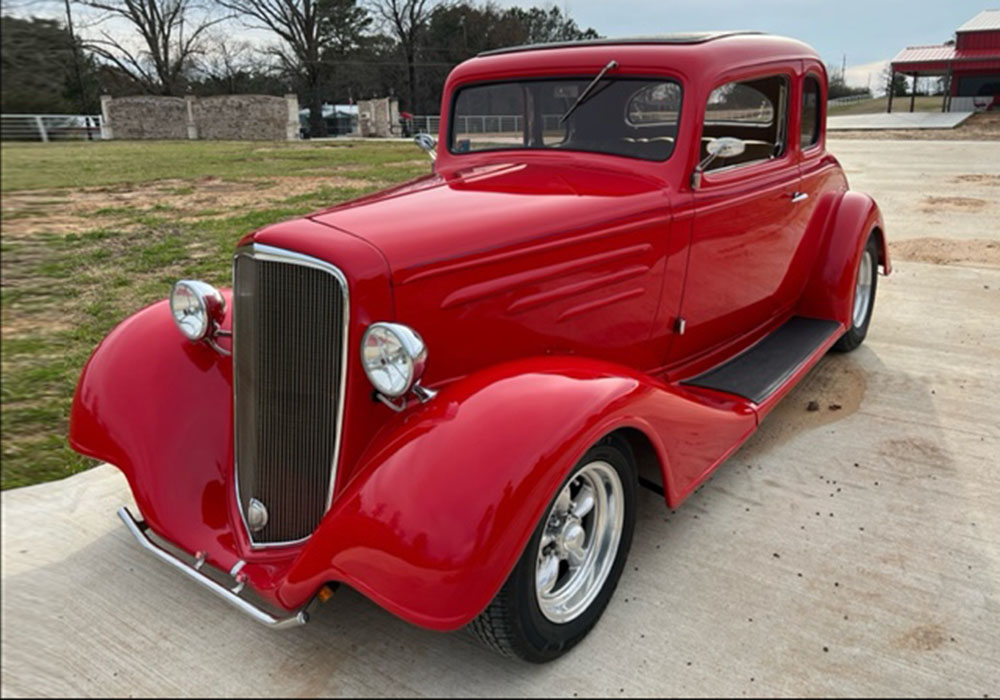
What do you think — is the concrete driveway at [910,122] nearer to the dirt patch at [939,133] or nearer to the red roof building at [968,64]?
the dirt patch at [939,133]

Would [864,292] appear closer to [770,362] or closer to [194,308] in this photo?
[770,362]

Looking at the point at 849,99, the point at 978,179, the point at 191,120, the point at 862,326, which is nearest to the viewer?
the point at 862,326

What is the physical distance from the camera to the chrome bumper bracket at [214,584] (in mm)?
2096

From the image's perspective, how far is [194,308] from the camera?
288 centimetres

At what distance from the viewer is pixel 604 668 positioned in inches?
87.2

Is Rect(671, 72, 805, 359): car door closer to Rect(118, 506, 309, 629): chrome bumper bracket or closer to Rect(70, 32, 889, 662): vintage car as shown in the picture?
Rect(70, 32, 889, 662): vintage car

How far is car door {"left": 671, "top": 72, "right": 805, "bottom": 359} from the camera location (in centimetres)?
341

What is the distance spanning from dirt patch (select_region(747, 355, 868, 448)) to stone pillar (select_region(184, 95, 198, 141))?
3208 cm

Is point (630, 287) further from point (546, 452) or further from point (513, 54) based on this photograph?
point (513, 54)

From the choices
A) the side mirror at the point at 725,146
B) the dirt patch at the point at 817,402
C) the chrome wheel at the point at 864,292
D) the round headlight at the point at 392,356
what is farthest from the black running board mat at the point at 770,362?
the round headlight at the point at 392,356

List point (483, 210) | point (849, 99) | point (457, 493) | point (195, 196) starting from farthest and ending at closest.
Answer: point (849, 99)
point (195, 196)
point (483, 210)
point (457, 493)

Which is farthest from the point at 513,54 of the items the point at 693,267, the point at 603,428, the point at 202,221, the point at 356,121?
the point at 356,121

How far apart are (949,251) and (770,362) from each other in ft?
16.6

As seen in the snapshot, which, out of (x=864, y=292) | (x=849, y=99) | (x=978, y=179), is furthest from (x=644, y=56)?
(x=849, y=99)
